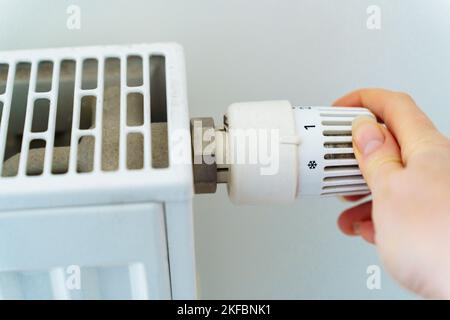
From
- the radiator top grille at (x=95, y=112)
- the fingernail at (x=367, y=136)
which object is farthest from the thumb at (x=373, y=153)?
the radiator top grille at (x=95, y=112)

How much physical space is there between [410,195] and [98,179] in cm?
19

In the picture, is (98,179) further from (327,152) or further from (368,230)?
(368,230)

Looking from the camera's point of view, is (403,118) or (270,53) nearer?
(403,118)

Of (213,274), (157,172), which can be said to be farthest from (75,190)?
(213,274)

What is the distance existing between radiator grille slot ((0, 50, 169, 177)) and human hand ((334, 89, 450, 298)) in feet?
0.45

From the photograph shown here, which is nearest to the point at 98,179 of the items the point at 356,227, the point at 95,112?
the point at 95,112

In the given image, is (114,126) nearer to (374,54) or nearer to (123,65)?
(123,65)

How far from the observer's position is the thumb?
332 mm

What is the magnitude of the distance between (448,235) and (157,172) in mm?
171

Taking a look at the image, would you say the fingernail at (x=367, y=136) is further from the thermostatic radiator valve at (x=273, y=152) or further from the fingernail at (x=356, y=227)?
the fingernail at (x=356, y=227)

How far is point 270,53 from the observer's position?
0.48m

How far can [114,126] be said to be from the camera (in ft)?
1.05

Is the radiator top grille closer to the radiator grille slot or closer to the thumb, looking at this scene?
the radiator grille slot

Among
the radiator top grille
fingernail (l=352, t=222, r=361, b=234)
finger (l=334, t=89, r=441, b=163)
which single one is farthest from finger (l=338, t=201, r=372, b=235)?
the radiator top grille
